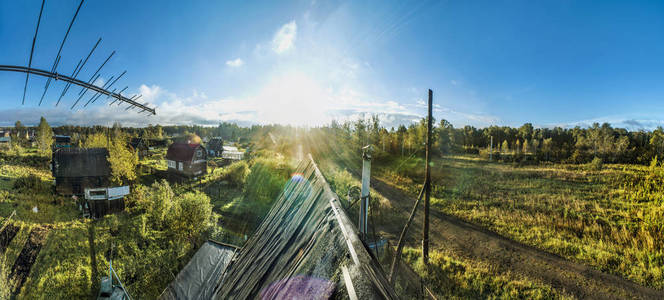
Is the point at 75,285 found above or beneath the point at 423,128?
beneath

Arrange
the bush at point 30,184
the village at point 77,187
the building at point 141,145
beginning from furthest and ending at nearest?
the building at point 141,145 < the bush at point 30,184 < the village at point 77,187

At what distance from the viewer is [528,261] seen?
8836 mm

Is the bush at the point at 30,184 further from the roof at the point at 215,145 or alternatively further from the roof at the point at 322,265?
the roof at the point at 322,265

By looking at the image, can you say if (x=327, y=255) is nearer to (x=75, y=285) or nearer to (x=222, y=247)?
(x=222, y=247)

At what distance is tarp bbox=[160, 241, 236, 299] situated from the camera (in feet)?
18.9

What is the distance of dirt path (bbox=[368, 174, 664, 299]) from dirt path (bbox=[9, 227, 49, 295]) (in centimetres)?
1601

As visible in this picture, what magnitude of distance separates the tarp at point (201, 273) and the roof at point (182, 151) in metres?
19.4

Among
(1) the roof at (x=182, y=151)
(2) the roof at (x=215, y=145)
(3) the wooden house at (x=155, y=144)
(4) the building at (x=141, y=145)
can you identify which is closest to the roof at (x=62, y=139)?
(3) the wooden house at (x=155, y=144)

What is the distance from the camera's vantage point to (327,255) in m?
1.26

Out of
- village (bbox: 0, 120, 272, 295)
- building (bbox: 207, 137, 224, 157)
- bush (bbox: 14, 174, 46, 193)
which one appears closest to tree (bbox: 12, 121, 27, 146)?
village (bbox: 0, 120, 272, 295)

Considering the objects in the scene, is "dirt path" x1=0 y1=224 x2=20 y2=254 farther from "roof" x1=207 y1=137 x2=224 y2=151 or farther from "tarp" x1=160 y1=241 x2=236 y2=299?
"roof" x1=207 y1=137 x2=224 y2=151

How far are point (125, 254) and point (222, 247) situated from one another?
6.07m

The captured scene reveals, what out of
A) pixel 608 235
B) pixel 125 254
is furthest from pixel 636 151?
pixel 125 254

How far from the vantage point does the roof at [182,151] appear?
76.2ft
